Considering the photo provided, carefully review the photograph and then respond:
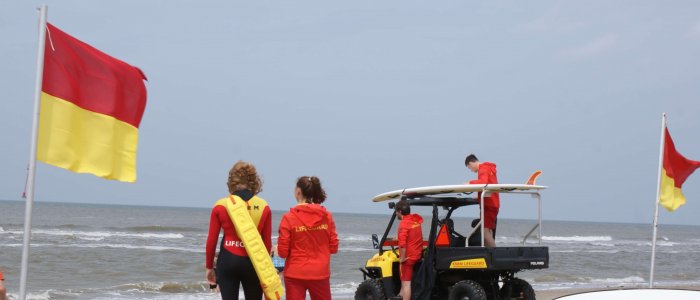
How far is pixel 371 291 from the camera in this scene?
37.3 ft

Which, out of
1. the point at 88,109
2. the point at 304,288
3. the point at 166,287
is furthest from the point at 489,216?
the point at 166,287

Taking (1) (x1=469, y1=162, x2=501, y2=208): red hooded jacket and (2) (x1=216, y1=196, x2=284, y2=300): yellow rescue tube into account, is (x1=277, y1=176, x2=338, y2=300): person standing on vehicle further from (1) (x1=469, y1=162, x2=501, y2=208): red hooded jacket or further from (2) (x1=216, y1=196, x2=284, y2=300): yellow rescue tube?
(1) (x1=469, y1=162, x2=501, y2=208): red hooded jacket

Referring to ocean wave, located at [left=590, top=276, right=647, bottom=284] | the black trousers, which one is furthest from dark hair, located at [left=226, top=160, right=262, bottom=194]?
ocean wave, located at [left=590, top=276, right=647, bottom=284]

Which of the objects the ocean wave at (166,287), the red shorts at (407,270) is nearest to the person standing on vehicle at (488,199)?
the red shorts at (407,270)

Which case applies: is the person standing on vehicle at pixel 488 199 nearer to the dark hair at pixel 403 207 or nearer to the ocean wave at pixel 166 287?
the dark hair at pixel 403 207

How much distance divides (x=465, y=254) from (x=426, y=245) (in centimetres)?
72

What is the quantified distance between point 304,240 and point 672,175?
850cm

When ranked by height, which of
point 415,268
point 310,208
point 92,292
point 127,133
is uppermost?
point 127,133

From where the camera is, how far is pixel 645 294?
232 centimetres

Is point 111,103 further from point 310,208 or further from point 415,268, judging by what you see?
point 415,268

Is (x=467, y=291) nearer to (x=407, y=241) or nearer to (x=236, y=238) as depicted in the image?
(x=407, y=241)

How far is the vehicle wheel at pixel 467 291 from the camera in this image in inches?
408

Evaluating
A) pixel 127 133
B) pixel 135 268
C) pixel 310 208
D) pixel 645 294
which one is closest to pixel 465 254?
pixel 310 208

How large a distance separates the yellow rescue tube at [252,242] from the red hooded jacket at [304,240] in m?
0.73
